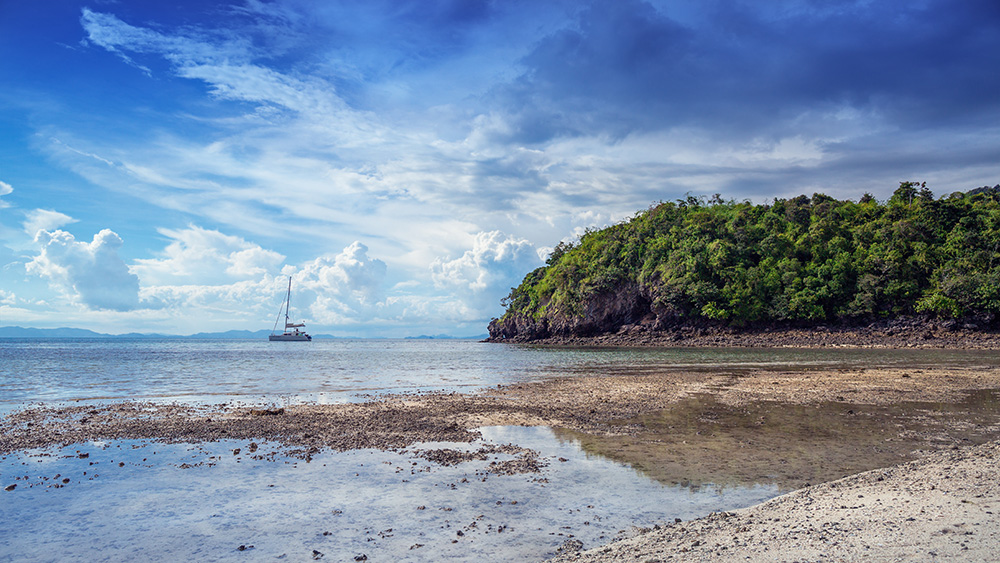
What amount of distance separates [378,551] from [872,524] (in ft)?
18.9

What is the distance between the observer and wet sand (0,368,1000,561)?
18.5 ft

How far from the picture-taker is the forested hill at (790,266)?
211ft

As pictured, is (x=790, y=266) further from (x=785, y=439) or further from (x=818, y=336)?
(x=785, y=439)

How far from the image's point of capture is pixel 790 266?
246ft

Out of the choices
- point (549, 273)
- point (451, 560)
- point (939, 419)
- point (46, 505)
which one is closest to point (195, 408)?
point (46, 505)

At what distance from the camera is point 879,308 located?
6731 cm

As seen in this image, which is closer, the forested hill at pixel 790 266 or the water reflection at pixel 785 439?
the water reflection at pixel 785 439

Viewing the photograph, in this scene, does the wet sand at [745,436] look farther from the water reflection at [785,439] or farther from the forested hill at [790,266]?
the forested hill at [790,266]

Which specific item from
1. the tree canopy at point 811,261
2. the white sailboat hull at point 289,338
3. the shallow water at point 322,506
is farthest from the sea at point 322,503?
the white sailboat hull at point 289,338

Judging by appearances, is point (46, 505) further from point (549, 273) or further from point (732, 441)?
point (549, 273)

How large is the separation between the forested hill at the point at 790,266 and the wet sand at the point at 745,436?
170ft

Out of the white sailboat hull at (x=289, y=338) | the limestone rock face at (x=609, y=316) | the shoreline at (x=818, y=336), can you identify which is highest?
the limestone rock face at (x=609, y=316)

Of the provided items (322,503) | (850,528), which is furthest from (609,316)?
(850,528)

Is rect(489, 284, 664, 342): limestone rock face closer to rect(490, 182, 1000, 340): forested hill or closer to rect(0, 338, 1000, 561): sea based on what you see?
rect(490, 182, 1000, 340): forested hill
